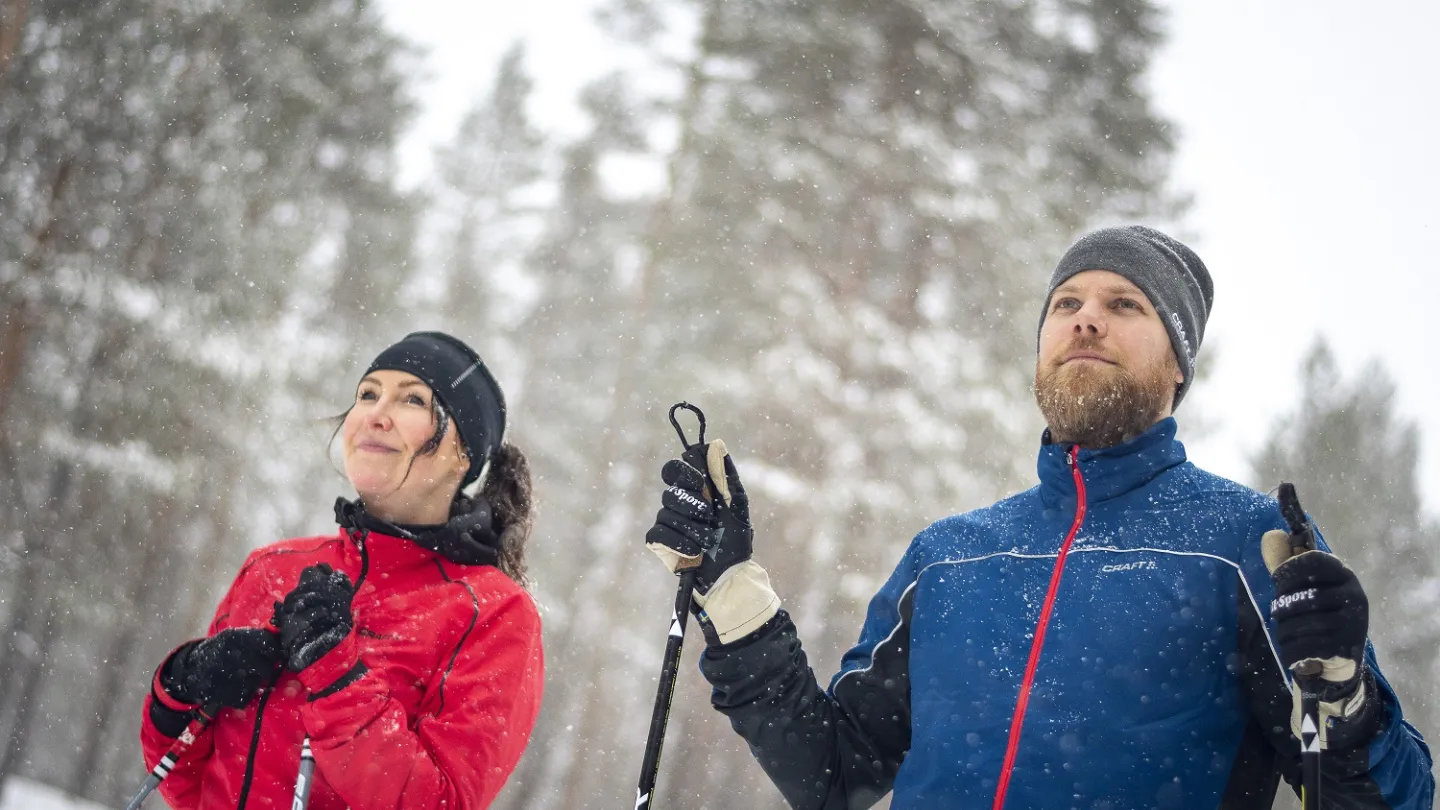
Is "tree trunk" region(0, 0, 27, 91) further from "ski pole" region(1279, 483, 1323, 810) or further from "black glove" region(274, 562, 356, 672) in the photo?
"ski pole" region(1279, 483, 1323, 810)

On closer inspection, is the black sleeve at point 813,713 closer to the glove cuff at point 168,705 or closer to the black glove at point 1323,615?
the black glove at point 1323,615

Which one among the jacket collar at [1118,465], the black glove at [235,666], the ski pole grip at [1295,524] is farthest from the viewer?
the black glove at [235,666]

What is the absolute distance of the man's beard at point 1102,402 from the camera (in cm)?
246

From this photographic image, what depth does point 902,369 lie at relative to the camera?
11328mm

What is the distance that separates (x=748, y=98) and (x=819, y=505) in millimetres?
5174

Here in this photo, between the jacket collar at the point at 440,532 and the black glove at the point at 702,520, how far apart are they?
796 millimetres

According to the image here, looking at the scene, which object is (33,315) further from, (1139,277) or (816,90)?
(1139,277)

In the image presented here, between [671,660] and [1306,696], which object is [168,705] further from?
[1306,696]

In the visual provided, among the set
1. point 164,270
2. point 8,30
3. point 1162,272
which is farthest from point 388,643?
point 164,270

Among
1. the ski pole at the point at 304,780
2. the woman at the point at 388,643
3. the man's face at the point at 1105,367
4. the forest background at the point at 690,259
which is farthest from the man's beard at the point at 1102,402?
the forest background at the point at 690,259

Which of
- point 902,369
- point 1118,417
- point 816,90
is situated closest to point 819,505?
point 902,369

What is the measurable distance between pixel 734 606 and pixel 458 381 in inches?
54.5

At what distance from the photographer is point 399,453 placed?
122 inches

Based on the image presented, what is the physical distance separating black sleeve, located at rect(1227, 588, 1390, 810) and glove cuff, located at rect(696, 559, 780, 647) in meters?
1.05
